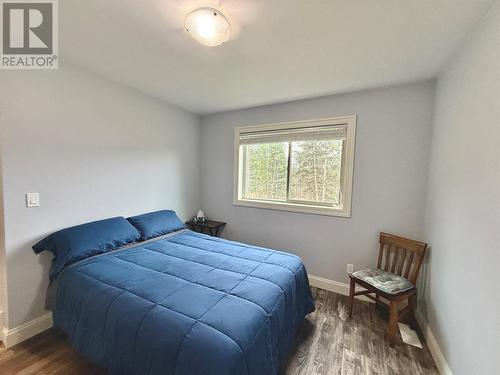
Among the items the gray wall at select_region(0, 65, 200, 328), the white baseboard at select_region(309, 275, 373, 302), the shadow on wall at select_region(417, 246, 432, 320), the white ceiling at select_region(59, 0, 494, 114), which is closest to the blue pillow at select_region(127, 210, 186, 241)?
the gray wall at select_region(0, 65, 200, 328)

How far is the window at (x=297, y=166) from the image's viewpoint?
8.34 ft

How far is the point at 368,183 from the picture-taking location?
7.88 ft

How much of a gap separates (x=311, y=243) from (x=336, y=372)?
1362 millimetres

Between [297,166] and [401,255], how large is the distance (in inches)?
60.2

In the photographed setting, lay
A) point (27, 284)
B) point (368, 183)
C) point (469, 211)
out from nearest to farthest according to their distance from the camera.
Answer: point (469, 211)
point (27, 284)
point (368, 183)

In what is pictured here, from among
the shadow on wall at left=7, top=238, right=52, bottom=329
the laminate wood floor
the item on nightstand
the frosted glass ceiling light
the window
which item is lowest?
the laminate wood floor

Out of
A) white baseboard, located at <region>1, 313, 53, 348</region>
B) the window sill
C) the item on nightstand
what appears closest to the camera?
white baseboard, located at <region>1, 313, 53, 348</region>

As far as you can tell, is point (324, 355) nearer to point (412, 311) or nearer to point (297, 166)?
point (412, 311)

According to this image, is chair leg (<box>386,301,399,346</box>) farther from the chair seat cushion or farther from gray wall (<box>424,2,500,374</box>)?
gray wall (<box>424,2,500,374</box>)

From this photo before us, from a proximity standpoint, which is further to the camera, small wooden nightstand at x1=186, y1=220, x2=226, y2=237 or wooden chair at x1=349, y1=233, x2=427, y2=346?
small wooden nightstand at x1=186, y1=220, x2=226, y2=237

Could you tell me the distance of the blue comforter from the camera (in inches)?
42.0

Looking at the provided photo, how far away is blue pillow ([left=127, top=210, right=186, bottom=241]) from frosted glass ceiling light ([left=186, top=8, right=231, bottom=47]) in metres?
2.01

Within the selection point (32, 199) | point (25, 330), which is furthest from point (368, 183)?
point (25, 330)

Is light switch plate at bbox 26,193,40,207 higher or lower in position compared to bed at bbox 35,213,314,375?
higher
